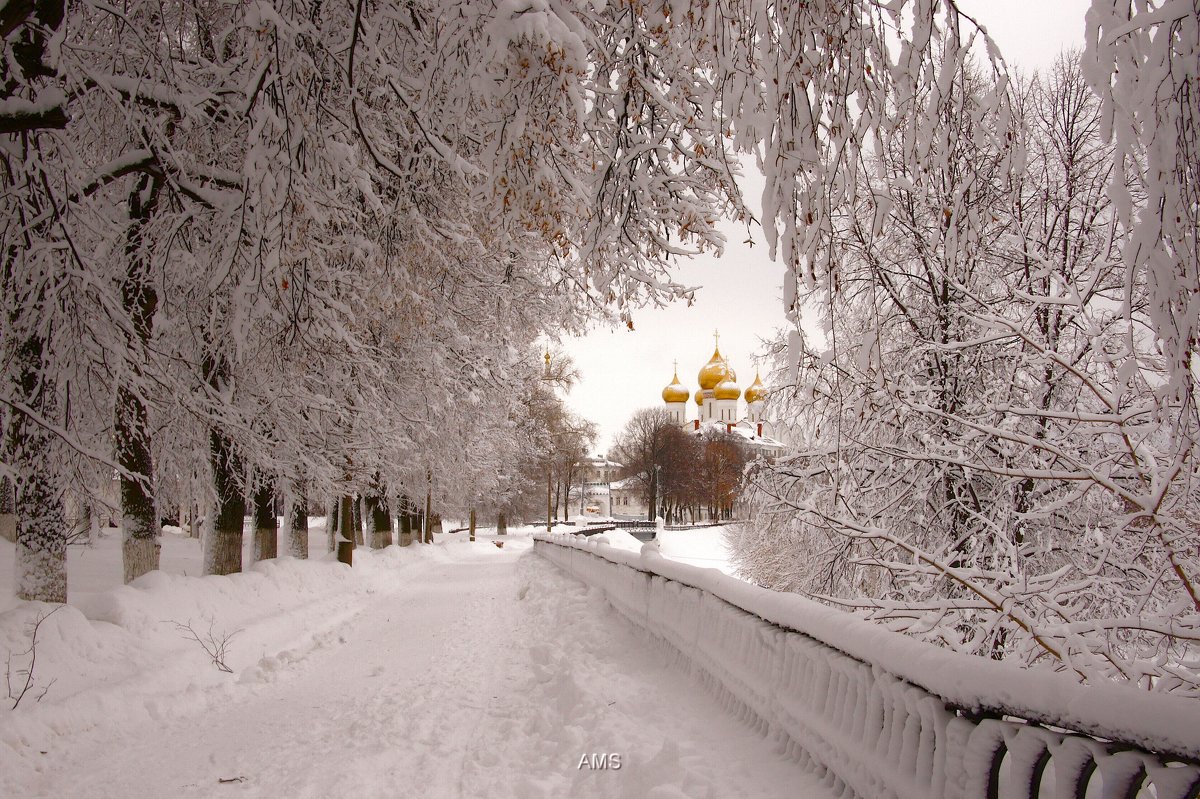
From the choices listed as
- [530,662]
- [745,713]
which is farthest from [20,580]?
[745,713]

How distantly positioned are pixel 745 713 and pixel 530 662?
3585 mm

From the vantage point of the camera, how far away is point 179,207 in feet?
21.7

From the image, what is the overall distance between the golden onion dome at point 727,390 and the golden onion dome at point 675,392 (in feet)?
14.6

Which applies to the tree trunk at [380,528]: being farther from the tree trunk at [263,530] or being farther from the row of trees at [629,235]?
the row of trees at [629,235]

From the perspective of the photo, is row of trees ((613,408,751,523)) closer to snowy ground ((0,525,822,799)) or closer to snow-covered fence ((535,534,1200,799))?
snowy ground ((0,525,822,799))

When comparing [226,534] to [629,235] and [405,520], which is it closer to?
[629,235]

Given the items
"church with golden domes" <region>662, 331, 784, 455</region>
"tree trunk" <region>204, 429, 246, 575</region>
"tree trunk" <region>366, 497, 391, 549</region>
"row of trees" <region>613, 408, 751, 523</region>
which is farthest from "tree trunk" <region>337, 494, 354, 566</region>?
"church with golden domes" <region>662, 331, 784, 455</region>

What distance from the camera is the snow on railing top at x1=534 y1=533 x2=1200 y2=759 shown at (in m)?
1.69

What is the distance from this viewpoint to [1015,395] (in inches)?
304

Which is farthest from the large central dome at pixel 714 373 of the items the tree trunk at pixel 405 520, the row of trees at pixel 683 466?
the tree trunk at pixel 405 520

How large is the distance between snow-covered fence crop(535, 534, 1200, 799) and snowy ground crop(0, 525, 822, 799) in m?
0.29

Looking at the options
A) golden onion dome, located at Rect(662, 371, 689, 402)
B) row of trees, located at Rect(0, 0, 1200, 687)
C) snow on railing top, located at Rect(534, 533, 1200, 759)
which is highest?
→ golden onion dome, located at Rect(662, 371, 689, 402)

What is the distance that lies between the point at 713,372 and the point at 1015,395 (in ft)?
256

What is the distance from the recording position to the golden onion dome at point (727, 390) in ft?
303
